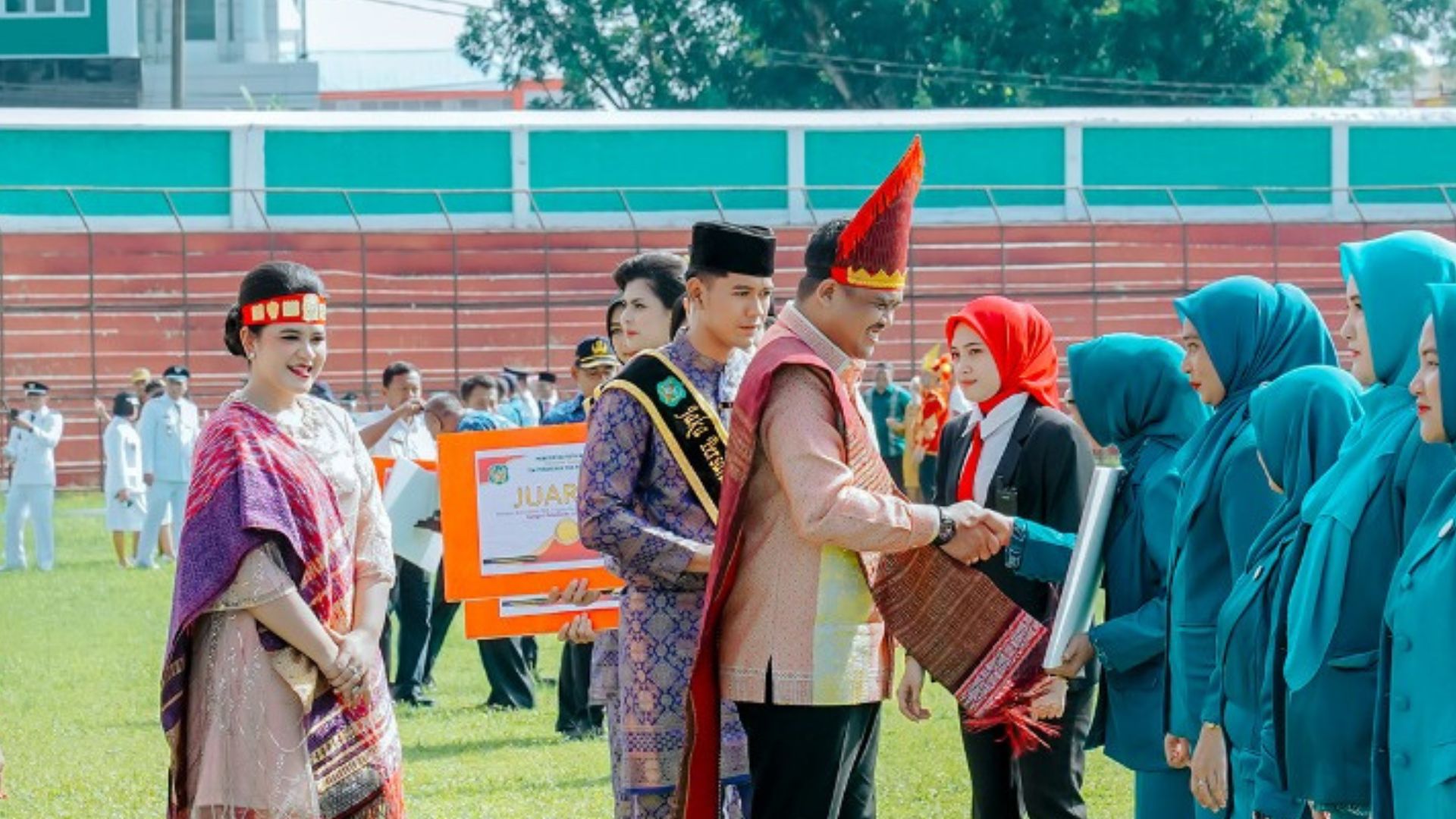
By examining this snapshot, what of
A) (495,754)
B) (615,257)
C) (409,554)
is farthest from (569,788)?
(615,257)

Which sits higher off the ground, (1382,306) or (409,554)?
(1382,306)

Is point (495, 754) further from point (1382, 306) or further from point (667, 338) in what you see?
point (1382, 306)

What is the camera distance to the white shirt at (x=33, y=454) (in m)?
23.5

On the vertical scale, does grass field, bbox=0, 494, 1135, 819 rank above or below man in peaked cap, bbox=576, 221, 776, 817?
below

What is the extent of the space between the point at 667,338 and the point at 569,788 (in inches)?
145

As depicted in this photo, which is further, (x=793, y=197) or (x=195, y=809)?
(x=793, y=197)

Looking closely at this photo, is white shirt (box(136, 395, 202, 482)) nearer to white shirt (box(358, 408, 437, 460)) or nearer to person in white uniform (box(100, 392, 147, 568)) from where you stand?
person in white uniform (box(100, 392, 147, 568))

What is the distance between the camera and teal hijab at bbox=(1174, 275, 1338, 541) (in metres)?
6.01

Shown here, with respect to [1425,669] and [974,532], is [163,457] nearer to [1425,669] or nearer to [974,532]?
[974,532]

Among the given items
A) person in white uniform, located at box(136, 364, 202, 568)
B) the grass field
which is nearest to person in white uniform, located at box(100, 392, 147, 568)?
person in white uniform, located at box(136, 364, 202, 568)

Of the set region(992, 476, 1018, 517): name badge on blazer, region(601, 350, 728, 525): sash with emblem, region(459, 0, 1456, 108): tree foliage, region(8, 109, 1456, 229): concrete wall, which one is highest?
region(459, 0, 1456, 108): tree foliage

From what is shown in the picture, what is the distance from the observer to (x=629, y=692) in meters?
6.23

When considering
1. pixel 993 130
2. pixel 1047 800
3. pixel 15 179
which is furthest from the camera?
pixel 993 130

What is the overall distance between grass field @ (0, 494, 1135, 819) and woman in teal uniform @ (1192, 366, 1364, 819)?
100 centimetres
